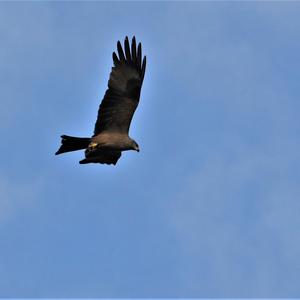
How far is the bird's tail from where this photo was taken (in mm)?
34281

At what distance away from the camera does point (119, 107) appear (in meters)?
35.0

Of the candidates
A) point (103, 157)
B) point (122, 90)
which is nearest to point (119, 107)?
point (122, 90)

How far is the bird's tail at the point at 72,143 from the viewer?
34281 millimetres

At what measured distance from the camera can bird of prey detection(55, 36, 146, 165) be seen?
1366 inches

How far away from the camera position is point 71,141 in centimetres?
3438

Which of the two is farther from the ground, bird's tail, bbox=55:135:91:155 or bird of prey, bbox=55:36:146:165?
bird of prey, bbox=55:36:146:165

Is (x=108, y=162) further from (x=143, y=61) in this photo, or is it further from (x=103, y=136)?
(x=143, y=61)

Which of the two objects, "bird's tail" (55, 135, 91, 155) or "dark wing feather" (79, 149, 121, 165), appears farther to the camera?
"dark wing feather" (79, 149, 121, 165)

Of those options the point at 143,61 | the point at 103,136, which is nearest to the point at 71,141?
the point at 103,136

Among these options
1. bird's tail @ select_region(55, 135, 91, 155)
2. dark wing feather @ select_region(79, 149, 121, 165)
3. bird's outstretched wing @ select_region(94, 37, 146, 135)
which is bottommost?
bird's tail @ select_region(55, 135, 91, 155)

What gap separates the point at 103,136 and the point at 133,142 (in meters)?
0.98

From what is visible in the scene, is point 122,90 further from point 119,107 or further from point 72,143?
point 72,143

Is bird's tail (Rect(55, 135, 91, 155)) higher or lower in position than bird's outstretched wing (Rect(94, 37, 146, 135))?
lower

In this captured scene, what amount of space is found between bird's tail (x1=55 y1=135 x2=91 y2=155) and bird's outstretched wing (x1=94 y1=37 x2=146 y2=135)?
2.00 feet
